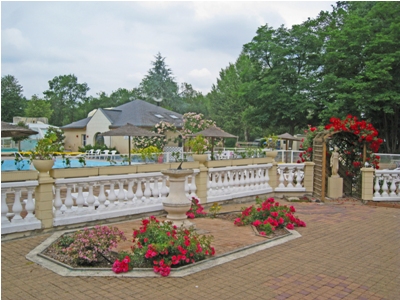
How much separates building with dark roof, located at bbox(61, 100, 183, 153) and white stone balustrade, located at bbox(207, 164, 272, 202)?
83.7ft

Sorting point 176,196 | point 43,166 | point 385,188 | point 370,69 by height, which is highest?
point 370,69

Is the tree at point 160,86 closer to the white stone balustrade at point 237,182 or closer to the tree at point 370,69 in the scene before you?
the tree at point 370,69

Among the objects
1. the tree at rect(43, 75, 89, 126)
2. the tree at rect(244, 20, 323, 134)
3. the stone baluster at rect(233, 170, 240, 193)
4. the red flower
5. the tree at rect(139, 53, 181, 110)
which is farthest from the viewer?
the tree at rect(43, 75, 89, 126)

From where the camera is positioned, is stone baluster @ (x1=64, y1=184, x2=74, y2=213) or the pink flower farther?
the pink flower

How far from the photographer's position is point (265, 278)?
5004mm

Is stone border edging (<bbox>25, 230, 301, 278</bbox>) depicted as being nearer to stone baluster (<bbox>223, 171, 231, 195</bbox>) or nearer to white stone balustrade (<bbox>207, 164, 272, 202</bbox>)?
white stone balustrade (<bbox>207, 164, 272, 202</bbox>)

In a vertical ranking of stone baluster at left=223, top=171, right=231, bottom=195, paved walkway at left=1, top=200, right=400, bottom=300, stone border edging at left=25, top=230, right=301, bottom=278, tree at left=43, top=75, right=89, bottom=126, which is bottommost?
paved walkway at left=1, top=200, right=400, bottom=300

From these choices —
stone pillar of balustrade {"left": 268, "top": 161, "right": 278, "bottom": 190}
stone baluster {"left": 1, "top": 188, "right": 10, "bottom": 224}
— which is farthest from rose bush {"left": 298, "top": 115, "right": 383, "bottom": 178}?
stone baluster {"left": 1, "top": 188, "right": 10, "bottom": 224}

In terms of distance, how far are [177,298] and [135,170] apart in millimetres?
4236

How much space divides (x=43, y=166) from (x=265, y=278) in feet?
13.8

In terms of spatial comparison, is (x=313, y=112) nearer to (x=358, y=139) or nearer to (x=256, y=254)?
(x=358, y=139)

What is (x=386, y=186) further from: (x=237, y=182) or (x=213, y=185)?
(x=213, y=185)

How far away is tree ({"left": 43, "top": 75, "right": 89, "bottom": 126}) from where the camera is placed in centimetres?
6794

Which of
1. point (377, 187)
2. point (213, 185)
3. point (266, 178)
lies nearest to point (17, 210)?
point (213, 185)
